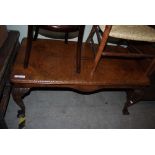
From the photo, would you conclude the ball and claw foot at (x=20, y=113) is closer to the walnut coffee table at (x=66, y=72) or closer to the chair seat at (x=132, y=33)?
the walnut coffee table at (x=66, y=72)

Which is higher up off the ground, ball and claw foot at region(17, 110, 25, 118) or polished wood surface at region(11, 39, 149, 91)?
polished wood surface at region(11, 39, 149, 91)

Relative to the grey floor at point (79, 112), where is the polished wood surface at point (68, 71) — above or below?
above

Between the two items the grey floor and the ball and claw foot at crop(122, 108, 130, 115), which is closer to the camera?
the grey floor

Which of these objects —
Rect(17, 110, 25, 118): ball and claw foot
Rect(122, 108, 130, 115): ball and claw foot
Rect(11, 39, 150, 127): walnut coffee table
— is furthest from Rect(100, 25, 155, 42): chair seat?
Rect(17, 110, 25, 118): ball and claw foot

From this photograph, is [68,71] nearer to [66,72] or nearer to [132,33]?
[66,72]

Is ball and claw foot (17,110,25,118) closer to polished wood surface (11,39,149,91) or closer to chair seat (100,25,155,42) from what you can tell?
polished wood surface (11,39,149,91)

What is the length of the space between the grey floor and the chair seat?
0.76 m

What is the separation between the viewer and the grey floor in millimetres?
1406

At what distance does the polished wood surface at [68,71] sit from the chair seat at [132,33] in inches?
12.3

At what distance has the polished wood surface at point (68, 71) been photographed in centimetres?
112

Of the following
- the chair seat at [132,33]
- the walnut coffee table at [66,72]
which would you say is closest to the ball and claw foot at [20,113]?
the walnut coffee table at [66,72]

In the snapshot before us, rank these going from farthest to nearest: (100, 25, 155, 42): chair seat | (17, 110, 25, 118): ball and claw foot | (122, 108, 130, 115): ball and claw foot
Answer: (122, 108, 130, 115): ball and claw foot
(17, 110, 25, 118): ball and claw foot
(100, 25, 155, 42): chair seat

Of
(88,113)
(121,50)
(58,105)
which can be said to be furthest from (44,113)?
(121,50)
